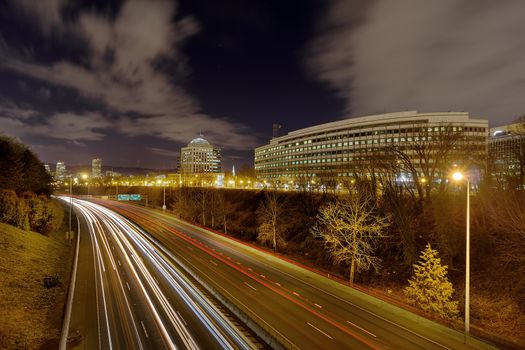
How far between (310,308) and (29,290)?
19.8m

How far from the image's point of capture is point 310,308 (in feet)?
65.5

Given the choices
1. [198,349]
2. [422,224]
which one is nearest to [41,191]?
[198,349]

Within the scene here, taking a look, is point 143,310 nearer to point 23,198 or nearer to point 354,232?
point 354,232

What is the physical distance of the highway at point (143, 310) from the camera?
15281mm

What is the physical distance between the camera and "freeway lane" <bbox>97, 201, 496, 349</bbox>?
15.8m

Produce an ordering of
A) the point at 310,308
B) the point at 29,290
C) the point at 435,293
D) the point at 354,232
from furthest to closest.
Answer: the point at 354,232 → the point at 29,290 → the point at 310,308 → the point at 435,293

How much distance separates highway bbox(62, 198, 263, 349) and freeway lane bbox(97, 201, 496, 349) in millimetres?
2250

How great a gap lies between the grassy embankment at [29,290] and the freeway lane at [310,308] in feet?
35.6

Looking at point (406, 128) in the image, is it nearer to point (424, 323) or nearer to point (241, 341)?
point (424, 323)

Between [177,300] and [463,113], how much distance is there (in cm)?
12049

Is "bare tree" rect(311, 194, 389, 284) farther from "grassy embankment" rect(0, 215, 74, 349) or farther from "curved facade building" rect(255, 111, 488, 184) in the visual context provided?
"curved facade building" rect(255, 111, 488, 184)

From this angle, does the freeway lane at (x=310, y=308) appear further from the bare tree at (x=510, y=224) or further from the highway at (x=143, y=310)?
the bare tree at (x=510, y=224)

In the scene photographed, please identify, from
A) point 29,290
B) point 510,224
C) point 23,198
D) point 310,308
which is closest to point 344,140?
point 510,224

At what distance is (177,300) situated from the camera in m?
20.9
